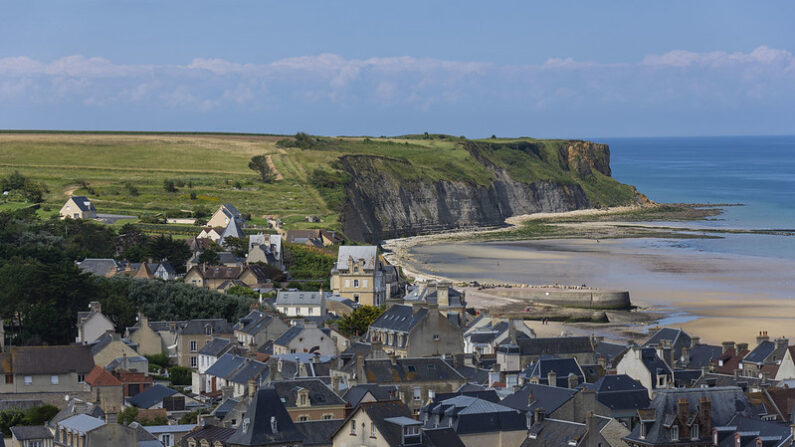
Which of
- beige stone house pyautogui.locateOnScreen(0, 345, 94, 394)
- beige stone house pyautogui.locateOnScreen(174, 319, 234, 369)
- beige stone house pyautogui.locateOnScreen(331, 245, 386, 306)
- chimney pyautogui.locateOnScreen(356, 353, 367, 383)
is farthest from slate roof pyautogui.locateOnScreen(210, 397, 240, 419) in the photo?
beige stone house pyautogui.locateOnScreen(331, 245, 386, 306)

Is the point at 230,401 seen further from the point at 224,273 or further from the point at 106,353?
the point at 224,273

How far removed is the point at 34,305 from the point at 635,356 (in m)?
38.8

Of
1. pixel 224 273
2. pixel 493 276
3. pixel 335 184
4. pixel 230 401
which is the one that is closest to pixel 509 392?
pixel 230 401

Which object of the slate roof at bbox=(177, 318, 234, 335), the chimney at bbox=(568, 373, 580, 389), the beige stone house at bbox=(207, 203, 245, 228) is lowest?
the slate roof at bbox=(177, 318, 234, 335)

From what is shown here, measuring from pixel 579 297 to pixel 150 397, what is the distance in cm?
5122

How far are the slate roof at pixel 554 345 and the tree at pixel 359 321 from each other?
1459 centimetres

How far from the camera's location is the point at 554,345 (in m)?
63.4

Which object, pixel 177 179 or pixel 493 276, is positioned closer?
pixel 493 276

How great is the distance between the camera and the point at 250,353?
66.8m

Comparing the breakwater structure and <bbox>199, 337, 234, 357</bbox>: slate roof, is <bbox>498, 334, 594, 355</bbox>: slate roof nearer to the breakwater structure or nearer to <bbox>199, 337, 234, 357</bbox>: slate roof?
<bbox>199, 337, 234, 357</bbox>: slate roof

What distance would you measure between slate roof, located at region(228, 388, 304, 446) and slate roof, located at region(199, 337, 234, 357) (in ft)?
78.9

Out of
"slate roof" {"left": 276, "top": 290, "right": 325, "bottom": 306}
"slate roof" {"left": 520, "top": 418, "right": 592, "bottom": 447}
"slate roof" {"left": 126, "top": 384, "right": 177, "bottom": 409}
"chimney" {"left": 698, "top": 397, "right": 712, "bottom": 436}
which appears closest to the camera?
"chimney" {"left": 698, "top": 397, "right": 712, "bottom": 436}

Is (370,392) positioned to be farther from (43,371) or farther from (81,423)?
(43,371)

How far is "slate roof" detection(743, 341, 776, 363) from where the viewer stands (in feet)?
200
